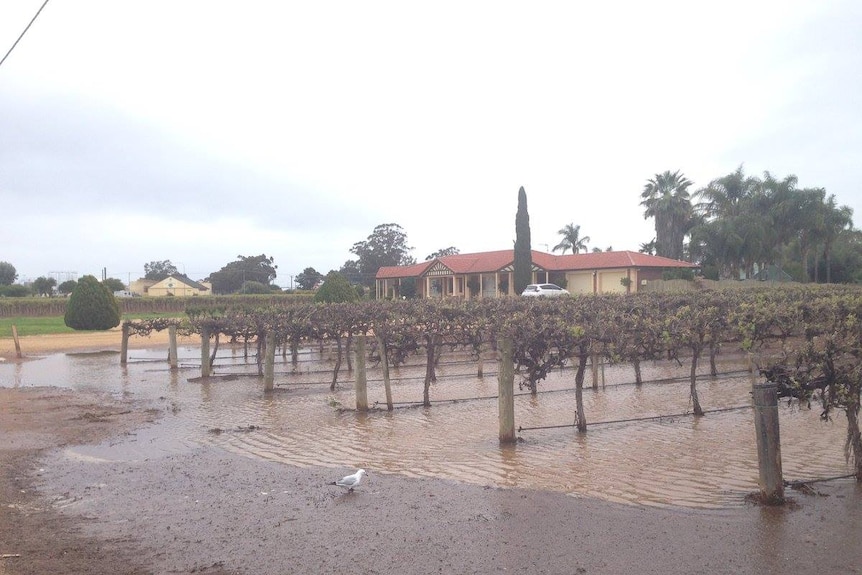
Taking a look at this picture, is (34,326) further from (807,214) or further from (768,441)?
(807,214)

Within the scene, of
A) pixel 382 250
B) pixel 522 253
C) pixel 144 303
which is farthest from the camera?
pixel 382 250

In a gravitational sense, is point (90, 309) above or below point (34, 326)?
above

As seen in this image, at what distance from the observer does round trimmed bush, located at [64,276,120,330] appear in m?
38.8

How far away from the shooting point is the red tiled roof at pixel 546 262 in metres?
52.8

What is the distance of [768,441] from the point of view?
693 centimetres

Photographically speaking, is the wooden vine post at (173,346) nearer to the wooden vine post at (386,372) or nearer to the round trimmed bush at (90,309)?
the wooden vine post at (386,372)

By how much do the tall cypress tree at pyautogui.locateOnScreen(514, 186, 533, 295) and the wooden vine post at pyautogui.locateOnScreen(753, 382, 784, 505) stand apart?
1829 inches

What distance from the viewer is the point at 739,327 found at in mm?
12328

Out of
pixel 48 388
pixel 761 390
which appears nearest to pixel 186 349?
pixel 48 388

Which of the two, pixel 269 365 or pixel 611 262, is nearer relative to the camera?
pixel 269 365

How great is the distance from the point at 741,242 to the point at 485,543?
5602cm

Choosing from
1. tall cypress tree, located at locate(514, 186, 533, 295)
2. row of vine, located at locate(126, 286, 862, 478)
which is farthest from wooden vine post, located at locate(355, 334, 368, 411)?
tall cypress tree, located at locate(514, 186, 533, 295)

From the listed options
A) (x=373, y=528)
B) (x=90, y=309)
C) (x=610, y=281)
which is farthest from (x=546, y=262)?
(x=373, y=528)

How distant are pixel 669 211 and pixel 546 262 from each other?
724 inches
